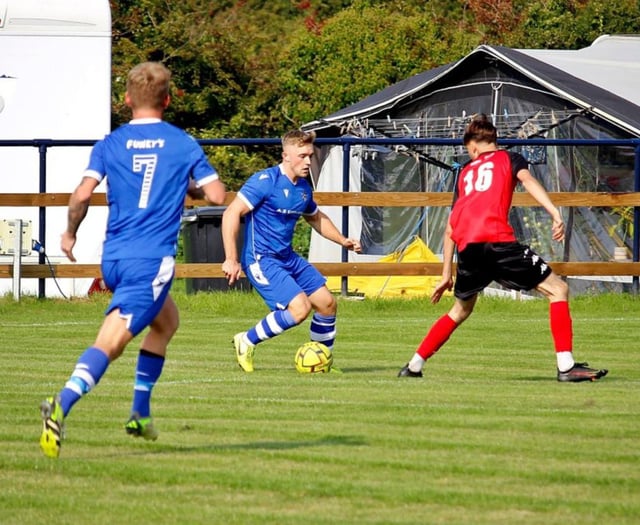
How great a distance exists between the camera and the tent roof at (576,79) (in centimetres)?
2055

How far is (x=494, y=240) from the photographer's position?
10.4 m

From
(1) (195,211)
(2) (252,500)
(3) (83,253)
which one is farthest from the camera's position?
(1) (195,211)

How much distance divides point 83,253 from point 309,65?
59.2 feet

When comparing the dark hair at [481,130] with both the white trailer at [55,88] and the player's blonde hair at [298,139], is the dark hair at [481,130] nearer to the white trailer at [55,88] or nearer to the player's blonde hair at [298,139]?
the player's blonde hair at [298,139]

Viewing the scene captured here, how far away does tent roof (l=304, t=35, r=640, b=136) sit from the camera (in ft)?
67.4

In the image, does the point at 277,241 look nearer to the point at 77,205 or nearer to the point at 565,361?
the point at 565,361

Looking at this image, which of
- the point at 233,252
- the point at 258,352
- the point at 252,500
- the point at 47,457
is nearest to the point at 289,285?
the point at 233,252

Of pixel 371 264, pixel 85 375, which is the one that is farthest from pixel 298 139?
pixel 371 264

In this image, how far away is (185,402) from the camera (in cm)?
927

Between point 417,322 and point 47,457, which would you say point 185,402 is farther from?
point 417,322

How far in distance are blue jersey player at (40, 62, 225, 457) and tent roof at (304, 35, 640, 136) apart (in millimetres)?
13305

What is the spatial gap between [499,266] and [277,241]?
1.86 meters

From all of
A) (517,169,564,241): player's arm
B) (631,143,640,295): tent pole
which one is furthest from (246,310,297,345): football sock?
(631,143,640,295): tent pole

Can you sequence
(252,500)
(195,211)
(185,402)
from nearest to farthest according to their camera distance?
(252,500), (185,402), (195,211)
